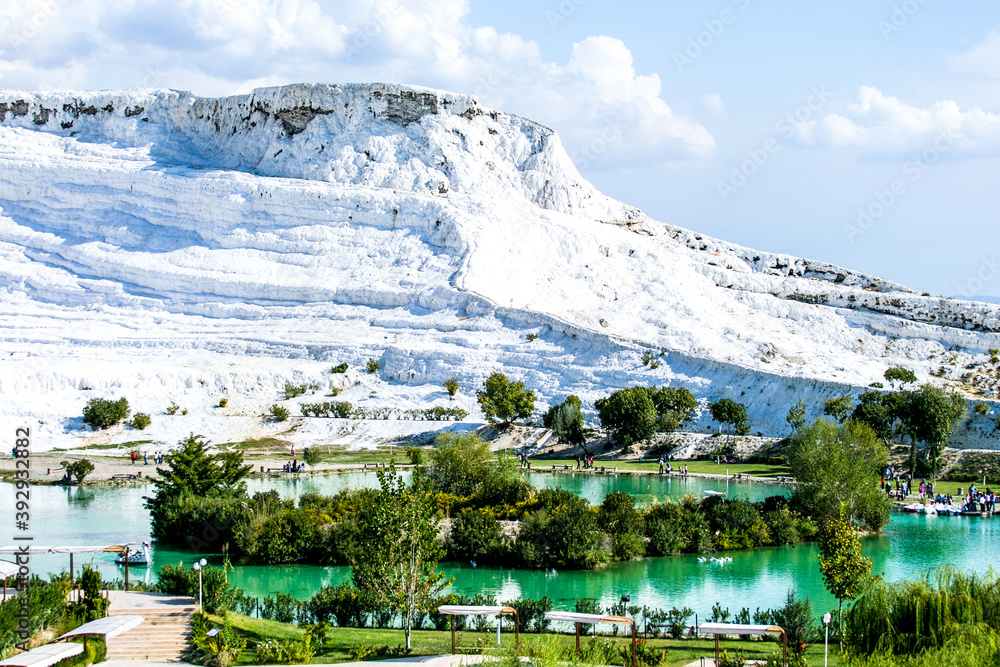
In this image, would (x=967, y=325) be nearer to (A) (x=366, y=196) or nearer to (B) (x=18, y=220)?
(A) (x=366, y=196)

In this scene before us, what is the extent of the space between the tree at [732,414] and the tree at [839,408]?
367cm

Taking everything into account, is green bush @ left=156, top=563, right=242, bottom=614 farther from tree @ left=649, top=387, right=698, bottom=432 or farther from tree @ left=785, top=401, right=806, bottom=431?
tree @ left=785, top=401, right=806, bottom=431

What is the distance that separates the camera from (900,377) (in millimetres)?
55750

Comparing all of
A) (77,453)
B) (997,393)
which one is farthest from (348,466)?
(997,393)

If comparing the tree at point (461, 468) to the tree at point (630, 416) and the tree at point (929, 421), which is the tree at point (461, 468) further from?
the tree at point (929, 421)

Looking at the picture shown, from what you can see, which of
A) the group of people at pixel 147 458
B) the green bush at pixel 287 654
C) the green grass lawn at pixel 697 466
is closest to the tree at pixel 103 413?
the group of people at pixel 147 458

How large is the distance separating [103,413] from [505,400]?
19.2 meters

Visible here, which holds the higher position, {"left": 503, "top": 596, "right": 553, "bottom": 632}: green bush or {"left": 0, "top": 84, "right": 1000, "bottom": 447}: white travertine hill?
{"left": 0, "top": 84, "right": 1000, "bottom": 447}: white travertine hill

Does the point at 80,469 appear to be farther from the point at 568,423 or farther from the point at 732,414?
the point at 732,414

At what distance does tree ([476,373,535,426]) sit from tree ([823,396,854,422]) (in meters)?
14.1

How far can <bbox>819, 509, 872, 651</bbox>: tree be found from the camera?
19.0m

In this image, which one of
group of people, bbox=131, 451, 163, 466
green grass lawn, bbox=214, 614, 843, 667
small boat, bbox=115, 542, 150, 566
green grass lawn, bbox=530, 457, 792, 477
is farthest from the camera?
group of people, bbox=131, 451, 163, 466

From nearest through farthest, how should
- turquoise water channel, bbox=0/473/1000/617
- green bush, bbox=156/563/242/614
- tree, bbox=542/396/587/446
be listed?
green bush, bbox=156/563/242/614, turquoise water channel, bbox=0/473/1000/617, tree, bbox=542/396/587/446

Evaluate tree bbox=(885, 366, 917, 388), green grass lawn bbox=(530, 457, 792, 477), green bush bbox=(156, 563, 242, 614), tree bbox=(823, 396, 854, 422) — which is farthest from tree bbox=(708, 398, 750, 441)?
green bush bbox=(156, 563, 242, 614)
